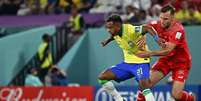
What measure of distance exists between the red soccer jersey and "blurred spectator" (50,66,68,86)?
651 cm

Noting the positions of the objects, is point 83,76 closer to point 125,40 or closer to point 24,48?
point 24,48

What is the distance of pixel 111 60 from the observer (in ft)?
73.6

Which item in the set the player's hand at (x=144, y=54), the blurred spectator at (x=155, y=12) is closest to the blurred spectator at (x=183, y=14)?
the blurred spectator at (x=155, y=12)

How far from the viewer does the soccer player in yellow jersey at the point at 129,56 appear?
14.2 m

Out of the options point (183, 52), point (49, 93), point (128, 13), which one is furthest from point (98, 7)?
point (183, 52)

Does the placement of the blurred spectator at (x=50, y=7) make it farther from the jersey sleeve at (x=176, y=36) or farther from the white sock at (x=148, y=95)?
the jersey sleeve at (x=176, y=36)

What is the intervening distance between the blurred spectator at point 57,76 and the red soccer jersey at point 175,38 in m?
6.51

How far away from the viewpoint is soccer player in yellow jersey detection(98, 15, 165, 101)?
1417 centimetres

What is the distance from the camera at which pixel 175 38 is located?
46.6 feet

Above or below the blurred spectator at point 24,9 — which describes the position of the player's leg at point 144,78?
below

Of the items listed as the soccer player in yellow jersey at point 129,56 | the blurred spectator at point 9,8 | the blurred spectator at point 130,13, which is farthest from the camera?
the blurred spectator at point 9,8

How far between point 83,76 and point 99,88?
5.10 meters

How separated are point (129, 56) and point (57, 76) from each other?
6744mm

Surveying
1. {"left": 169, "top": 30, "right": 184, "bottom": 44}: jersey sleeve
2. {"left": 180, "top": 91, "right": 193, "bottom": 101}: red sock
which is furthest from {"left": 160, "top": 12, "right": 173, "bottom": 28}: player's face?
{"left": 180, "top": 91, "right": 193, "bottom": 101}: red sock
